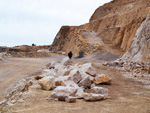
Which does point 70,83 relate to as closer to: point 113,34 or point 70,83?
point 70,83

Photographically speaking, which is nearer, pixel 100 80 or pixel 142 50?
pixel 100 80

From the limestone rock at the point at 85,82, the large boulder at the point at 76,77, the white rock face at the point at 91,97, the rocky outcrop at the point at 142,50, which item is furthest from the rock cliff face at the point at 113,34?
the white rock face at the point at 91,97

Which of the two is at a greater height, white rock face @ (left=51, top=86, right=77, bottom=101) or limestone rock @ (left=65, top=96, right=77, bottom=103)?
white rock face @ (left=51, top=86, right=77, bottom=101)

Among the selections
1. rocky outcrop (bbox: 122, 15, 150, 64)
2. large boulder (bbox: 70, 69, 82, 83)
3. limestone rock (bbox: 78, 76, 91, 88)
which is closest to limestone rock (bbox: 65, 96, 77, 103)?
limestone rock (bbox: 78, 76, 91, 88)

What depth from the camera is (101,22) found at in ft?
113

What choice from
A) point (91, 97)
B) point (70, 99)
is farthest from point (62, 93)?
point (91, 97)

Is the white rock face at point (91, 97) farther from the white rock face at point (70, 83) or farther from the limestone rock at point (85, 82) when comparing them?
the limestone rock at point (85, 82)

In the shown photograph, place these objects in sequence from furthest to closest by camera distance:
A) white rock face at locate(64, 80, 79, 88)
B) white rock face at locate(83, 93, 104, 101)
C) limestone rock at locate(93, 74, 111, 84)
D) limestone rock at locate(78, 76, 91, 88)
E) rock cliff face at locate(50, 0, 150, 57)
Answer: rock cliff face at locate(50, 0, 150, 57) → limestone rock at locate(93, 74, 111, 84) → limestone rock at locate(78, 76, 91, 88) → white rock face at locate(64, 80, 79, 88) → white rock face at locate(83, 93, 104, 101)

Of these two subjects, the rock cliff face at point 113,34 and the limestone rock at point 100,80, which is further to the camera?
the rock cliff face at point 113,34

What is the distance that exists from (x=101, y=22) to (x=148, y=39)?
81.9 ft

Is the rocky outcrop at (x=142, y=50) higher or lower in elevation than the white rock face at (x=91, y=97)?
higher

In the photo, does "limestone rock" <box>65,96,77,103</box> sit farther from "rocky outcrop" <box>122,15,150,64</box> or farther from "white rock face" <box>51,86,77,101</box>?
"rocky outcrop" <box>122,15,150,64</box>

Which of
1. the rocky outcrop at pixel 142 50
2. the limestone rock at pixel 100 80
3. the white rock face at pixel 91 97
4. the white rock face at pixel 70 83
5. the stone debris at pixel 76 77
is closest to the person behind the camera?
the white rock face at pixel 91 97

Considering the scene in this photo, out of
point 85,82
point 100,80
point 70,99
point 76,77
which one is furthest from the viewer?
point 100,80
